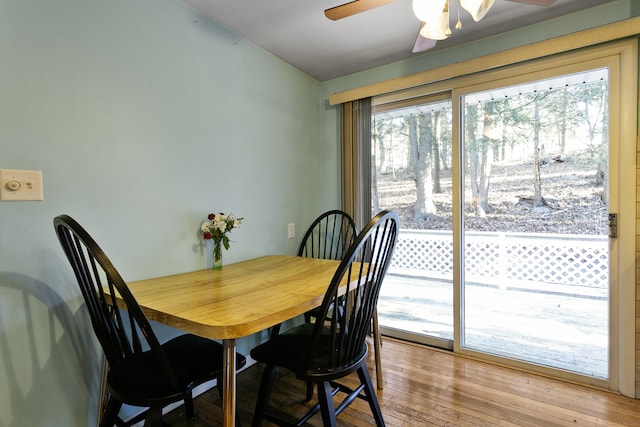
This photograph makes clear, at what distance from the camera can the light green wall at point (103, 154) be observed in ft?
4.00

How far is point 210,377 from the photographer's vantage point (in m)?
1.18

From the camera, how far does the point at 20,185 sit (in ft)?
3.97

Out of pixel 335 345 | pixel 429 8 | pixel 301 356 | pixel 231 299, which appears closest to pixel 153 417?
pixel 231 299

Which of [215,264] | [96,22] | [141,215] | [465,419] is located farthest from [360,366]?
[96,22]

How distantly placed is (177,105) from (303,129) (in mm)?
1218

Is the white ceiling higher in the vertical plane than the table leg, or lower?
higher

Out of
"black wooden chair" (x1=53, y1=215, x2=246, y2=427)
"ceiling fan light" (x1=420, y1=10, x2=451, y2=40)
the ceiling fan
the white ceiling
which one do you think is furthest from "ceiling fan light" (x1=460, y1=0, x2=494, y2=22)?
"black wooden chair" (x1=53, y1=215, x2=246, y2=427)

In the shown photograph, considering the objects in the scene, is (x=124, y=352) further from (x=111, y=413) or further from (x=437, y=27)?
(x=437, y=27)

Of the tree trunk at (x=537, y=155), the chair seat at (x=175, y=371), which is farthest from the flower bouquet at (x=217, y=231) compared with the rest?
the tree trunk at (x=537, y=155)

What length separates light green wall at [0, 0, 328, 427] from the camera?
1.22m

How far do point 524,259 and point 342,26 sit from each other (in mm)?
2088

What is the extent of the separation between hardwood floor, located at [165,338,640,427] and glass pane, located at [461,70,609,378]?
23cm

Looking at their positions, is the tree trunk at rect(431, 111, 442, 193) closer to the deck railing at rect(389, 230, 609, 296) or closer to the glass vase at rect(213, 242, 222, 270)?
the deck railing at rect(389, 230, 609, 296)

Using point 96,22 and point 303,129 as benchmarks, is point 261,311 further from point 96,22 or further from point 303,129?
point 303,129
